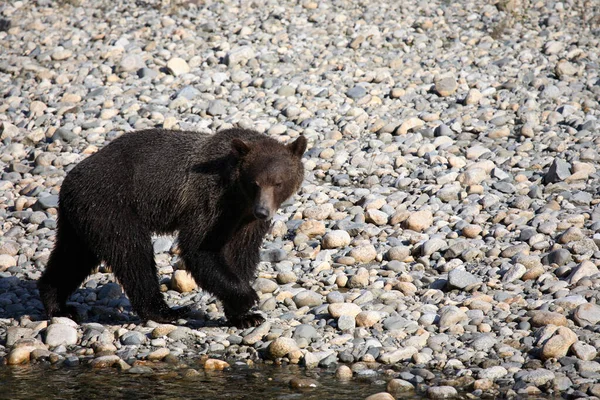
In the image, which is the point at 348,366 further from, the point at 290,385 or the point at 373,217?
the point at 373,217

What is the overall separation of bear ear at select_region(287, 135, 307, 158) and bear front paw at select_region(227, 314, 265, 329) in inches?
59.7

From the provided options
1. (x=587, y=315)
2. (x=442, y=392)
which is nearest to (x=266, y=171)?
(x=442, y=392)

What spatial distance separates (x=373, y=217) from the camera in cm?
985

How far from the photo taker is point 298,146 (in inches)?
311

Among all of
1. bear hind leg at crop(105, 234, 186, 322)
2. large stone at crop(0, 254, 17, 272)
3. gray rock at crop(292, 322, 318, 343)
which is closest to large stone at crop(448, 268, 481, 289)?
gray rock at crop(292, 322, 318, 343)

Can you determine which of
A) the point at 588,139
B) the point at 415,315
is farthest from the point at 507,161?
the point at 415,315

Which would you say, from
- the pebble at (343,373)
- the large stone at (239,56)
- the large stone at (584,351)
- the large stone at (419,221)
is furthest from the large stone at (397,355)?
the large stone at (239,56)

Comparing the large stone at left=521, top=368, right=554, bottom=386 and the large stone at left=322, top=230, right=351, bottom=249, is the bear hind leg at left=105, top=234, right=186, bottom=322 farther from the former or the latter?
the large stone at left=521, top=368, right=554, bottom=386

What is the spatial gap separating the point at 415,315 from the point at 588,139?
5.17m

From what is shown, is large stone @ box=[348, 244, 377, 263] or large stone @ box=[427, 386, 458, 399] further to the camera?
large stone @ box=[348, 244, 377, 263]

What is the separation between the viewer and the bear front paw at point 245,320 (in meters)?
7.73

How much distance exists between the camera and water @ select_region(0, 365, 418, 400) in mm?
6457

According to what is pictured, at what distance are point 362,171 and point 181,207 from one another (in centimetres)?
401

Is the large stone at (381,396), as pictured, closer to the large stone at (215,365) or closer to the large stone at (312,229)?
the large stone at (215,365)
